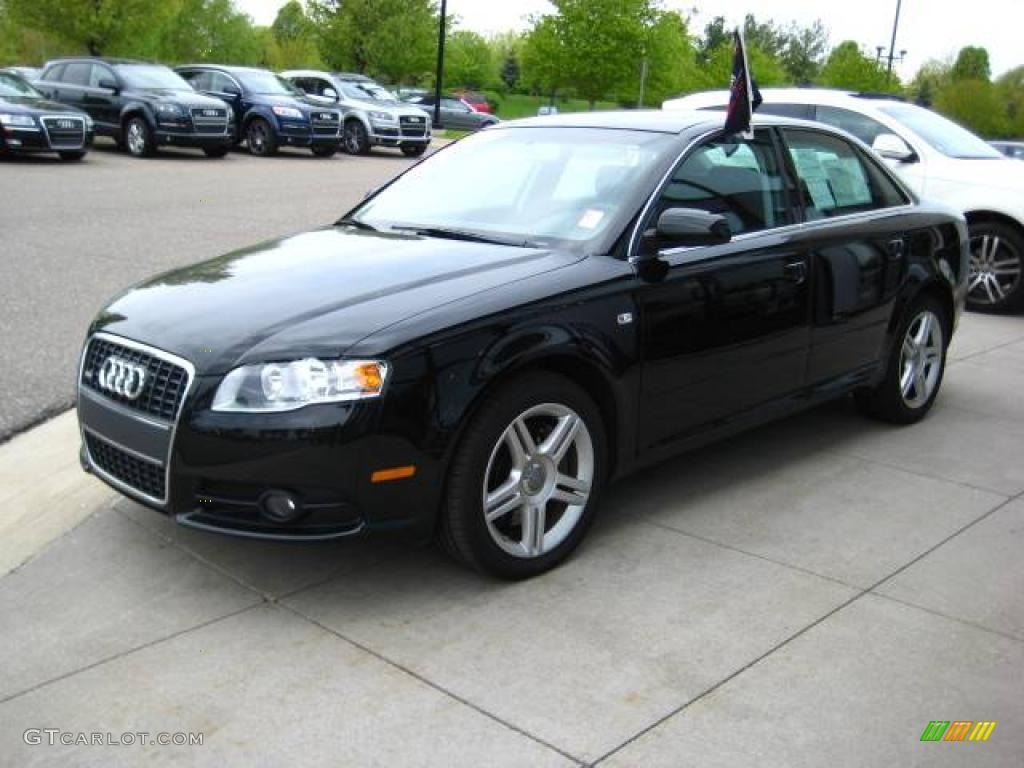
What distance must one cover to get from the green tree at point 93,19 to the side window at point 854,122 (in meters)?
29.8

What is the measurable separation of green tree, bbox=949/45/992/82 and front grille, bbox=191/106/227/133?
6796 centimetres

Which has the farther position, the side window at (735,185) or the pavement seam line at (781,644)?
the side window at (735,185)

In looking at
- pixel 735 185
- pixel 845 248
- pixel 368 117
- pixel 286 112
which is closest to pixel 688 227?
pixel 735 185

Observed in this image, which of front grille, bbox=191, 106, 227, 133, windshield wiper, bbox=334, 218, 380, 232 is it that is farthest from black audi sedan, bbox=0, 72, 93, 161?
windshield wiper, bbox=334, 218, 380, 232

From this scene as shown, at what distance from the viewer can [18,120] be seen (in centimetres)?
1777

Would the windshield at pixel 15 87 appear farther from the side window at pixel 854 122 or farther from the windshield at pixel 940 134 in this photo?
the windshield at pixel 940 134

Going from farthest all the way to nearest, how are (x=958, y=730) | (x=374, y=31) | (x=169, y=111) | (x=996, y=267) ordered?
1. (x=374, y=31)
2. (x=169, y=111)
3. (x=996, y=267)
4. (x=958, y=730)

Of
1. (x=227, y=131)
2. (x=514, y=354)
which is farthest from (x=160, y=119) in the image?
(x=514, y=354)

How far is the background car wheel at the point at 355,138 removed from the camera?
968 inches

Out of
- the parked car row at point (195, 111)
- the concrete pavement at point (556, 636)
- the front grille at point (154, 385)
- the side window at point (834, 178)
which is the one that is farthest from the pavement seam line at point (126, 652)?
the parked car row at point (195, 111)

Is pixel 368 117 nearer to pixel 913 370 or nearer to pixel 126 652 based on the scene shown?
pixel 913 370

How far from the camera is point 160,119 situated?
20031 mm

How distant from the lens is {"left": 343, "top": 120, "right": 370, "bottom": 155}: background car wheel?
80.7 feet

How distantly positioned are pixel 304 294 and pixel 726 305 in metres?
1.74
